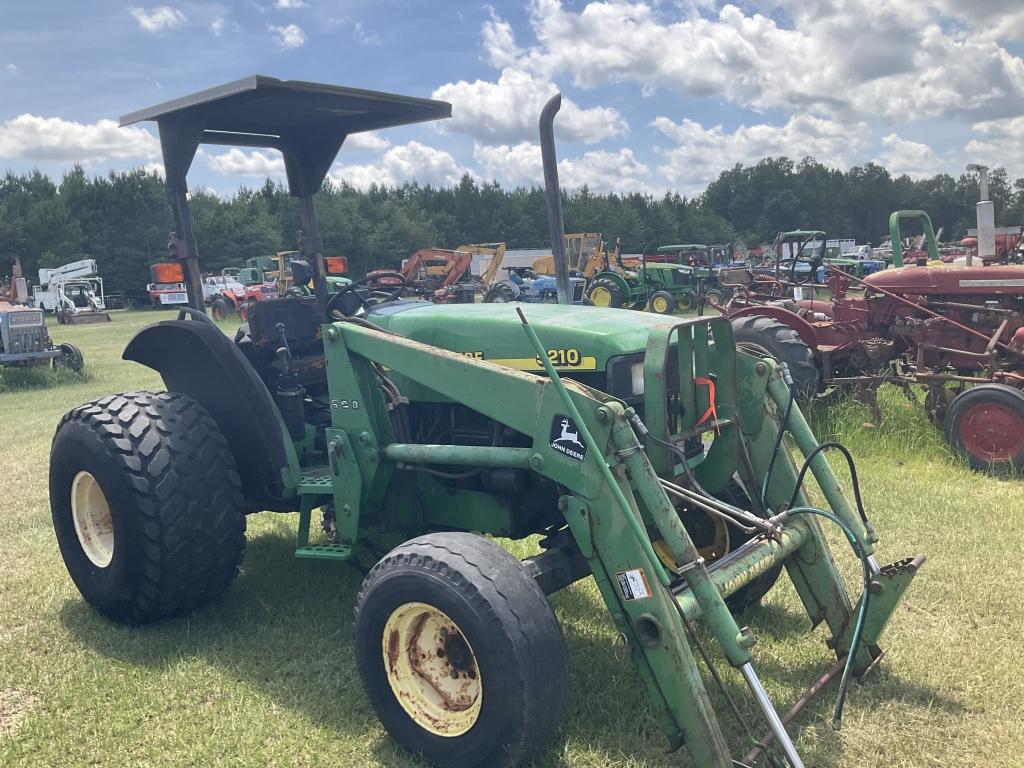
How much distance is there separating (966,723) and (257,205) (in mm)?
48593

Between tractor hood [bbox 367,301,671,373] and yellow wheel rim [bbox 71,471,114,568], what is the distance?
153 cm

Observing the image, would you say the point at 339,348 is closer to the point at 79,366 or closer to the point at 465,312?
the point at 465,312

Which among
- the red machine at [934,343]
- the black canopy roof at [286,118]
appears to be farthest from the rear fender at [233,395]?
the red machine at [934,343]

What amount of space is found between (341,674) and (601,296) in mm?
18430

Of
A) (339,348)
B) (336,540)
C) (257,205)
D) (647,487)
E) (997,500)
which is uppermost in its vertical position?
(257,205)

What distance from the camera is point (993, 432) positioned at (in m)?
6.18

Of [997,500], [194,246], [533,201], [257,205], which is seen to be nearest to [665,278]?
[997,500]

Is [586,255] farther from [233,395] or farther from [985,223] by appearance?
[233,395]

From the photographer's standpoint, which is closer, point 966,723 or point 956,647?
point 966,723

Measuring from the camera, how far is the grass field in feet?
9.69

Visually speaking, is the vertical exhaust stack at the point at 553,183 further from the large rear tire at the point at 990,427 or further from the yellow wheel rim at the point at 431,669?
the large rear tire at the point at 990,427

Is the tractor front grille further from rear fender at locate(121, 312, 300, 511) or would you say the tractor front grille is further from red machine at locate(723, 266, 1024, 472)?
red machine at locate(723, 266, 1024, 472)

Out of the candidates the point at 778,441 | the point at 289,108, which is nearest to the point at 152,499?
the point at 289,108

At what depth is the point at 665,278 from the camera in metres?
23.4
